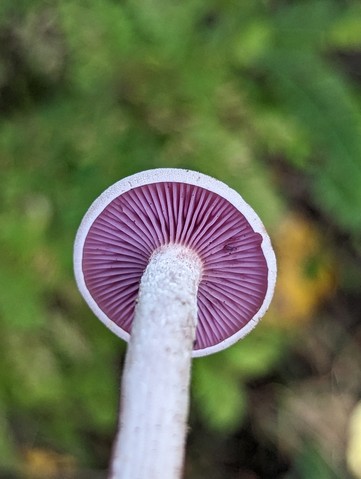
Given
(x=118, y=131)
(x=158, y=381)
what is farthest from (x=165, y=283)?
(x=118, y=131)

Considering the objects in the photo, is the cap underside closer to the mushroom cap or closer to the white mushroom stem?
the mushroom cap

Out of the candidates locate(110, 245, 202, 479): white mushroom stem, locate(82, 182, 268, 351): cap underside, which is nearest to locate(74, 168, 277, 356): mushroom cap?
locate(82, 182, 268, 351): cap underside

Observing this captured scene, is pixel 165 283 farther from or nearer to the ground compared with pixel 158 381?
farther from the ground

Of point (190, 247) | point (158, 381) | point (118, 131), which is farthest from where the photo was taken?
point (118, 131)

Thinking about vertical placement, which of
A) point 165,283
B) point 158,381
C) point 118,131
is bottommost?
point 158,381

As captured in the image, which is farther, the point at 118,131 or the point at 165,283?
the point at 118,131

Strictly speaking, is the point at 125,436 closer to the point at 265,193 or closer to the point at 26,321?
the point at 26,321

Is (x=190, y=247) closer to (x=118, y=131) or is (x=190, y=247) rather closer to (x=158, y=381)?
(x=158, y=381)
